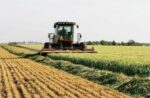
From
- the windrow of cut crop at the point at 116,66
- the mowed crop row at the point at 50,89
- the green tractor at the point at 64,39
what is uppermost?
the green tractor at the point at 64,39

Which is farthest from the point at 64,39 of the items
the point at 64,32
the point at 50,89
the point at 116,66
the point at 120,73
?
the point at 50,89

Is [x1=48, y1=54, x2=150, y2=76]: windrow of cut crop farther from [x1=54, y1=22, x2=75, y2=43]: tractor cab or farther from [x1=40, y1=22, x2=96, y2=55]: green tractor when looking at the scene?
[x1=54, y1=22, x2=75, y2=43]: tractor cab

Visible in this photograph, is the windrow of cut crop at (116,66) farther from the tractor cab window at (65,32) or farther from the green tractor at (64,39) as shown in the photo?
the tractor cab window at (65,32)

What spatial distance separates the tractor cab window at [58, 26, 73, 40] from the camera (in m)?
33.9

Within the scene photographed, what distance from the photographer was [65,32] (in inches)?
1347

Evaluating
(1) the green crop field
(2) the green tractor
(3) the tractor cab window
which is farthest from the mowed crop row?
(3) the tractor cab window

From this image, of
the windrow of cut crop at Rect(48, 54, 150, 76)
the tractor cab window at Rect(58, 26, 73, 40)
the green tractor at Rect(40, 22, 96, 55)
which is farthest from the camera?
the tractor cab window at Rect(58, 26, 73, 40)

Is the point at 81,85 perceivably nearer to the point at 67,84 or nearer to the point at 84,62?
the point at 67,84

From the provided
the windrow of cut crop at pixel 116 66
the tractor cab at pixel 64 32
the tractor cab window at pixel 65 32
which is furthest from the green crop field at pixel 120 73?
the tractor cab window at pixel 65 32

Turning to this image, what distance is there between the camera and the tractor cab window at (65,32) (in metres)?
33.9

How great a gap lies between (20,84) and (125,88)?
3.66 metres

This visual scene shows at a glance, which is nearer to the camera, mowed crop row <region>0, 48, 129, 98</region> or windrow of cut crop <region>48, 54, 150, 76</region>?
mowed crop row <region>0, 48, 129, 98</region>

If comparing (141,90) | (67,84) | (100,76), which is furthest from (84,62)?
(141,90)

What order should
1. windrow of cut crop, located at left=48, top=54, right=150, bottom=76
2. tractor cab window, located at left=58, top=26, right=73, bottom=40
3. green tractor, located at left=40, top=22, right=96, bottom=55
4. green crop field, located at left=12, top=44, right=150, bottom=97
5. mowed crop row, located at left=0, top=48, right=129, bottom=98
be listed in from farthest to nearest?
1. tractor cab window, located at left=58, top=26, right=73, bottom=40
2. green tractor, located at left=40, top=22, right=96, bottom=55
3. windrow of cut crop, located at left=48, top=54, right=150, bottom=76
4. green crop field, located at left=12, top=44, right=150, bottom=97
5. mowed crop row, located at left=0, top=48, right=129, bottom=98
